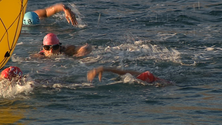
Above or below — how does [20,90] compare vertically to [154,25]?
below

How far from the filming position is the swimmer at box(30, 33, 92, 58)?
10.9m

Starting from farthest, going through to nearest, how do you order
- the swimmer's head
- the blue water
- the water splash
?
the swimmer's head, the water splash, the blue water

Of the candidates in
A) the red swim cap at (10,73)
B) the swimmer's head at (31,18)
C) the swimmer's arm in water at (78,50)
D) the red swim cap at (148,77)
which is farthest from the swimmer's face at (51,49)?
the swimmer's head at (31,18)

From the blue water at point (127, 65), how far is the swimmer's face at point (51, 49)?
187 millimetres

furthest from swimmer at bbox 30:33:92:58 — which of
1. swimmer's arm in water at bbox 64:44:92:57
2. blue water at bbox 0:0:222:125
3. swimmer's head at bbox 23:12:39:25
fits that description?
swimmer's head at bbox 23:12:39:25

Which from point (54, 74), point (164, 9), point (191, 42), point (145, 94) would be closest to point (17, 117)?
point (145, 94)

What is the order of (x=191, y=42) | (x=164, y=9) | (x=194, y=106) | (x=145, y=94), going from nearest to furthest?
(x=194, y=106) → (x=145, y=94) → (x=191, y=42) → (x=164, y=9)

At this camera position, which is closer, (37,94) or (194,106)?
(194,106)

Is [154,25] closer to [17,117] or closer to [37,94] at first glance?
[37,94]

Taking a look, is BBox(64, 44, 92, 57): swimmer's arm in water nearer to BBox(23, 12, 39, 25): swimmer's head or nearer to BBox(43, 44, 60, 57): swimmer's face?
BBox(43, 44, 60, 57): swimmer's face

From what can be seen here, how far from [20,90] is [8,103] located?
23.8 inches

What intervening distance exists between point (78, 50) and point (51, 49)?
753 mm

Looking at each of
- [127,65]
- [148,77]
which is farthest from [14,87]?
[127,65]

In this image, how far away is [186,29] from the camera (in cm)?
1430
